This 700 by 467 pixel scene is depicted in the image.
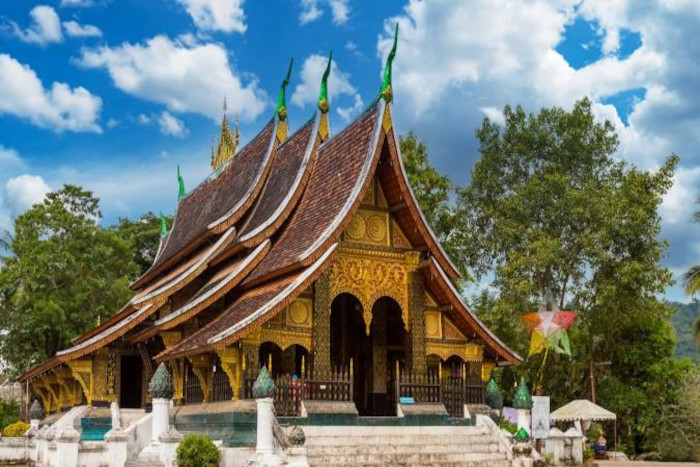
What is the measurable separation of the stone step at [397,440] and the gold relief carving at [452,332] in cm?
217

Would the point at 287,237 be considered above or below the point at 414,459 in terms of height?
above

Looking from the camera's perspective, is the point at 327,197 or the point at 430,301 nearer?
the point at 327,197

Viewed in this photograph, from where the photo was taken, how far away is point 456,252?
94.7 feet

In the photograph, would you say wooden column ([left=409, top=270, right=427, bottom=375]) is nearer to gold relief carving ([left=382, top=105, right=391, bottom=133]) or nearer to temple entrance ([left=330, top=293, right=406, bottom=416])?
temple entrance ([left=330, top=293, right=406, bottom=416])

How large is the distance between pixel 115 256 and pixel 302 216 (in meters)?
19.3

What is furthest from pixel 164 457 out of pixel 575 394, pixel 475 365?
pixel 575 394

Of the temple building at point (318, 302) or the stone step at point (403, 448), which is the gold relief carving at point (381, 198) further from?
the stone step at point (403, 448)

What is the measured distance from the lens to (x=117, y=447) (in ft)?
39.6

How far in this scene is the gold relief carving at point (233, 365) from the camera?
12.6 m

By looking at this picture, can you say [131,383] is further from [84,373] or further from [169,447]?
[169,447]

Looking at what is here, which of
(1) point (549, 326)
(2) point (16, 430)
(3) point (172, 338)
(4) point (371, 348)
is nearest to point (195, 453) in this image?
(3) point (172, 338)

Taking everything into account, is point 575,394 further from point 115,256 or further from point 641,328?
point 115,256

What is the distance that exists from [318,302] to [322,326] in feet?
1.33

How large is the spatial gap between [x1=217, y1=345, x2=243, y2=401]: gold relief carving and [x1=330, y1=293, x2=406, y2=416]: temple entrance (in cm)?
393
